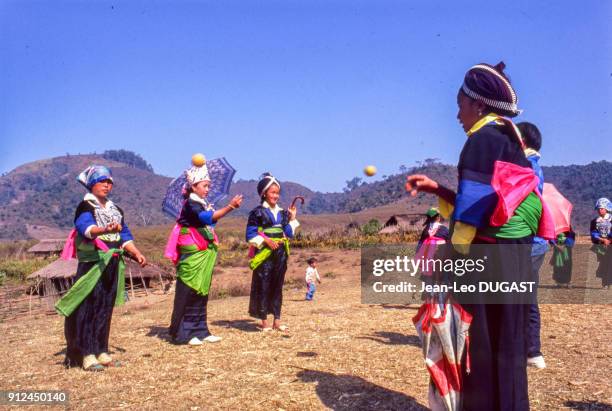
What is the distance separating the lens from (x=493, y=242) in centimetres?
332

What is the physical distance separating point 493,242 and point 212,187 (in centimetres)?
545

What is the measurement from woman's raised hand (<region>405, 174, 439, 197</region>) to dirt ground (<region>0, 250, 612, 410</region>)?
1884mm

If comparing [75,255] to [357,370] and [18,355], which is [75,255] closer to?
[18,355]

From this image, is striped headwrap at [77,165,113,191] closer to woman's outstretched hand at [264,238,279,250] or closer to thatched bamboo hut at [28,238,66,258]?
woman's outstretched hand at [264,238,279,250]

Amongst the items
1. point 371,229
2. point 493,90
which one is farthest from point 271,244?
point 371,229

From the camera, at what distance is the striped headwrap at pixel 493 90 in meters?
3.46

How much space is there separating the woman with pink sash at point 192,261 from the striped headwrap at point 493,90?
421 cm

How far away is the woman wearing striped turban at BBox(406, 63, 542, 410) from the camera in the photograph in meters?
3.25

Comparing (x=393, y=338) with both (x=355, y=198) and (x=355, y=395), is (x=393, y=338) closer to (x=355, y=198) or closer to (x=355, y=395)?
(x=355, y=395)

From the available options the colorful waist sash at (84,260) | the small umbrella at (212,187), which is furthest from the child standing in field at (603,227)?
the colorful waist sash at (84,260)

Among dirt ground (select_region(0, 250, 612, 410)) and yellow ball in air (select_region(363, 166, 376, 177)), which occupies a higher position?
yellow ball in air (select_region(363, 166, 376, 177))

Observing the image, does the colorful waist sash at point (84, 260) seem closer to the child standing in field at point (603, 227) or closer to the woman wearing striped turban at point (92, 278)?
the woman wearing striped turban at point (92, 278)

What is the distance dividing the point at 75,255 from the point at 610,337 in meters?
6.04

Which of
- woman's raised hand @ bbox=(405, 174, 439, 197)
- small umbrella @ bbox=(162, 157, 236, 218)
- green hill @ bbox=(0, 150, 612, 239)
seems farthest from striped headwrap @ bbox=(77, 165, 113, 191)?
green hill @ bbox=(0, 150, 612, 239)
